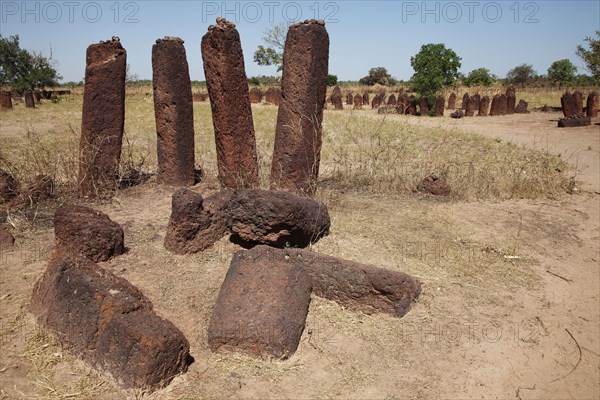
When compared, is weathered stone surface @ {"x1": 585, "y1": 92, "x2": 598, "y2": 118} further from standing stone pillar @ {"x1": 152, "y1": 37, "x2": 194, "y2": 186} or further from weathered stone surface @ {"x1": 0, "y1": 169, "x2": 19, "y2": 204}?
weathered stone surface @ {"x1": 0, "y1": 169, "x2": 19, "y2": 204}

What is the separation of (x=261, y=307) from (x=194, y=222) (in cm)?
152

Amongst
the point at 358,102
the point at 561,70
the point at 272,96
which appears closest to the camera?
the point at 358,102

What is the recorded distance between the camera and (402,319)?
11.3ft

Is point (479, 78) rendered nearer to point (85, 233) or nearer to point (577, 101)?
point (577, 101)

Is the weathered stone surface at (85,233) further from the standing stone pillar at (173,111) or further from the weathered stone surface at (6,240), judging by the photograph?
the standing stone pillar at (173,111)

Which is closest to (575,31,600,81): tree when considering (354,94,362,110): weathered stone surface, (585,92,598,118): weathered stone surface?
(585,92,598,118): weathered stone surface

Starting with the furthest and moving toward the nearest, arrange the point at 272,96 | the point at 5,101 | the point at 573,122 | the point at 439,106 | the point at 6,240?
1. the point at 272,96
2. the point at 5,101
3. the point at 439,106
4. the point at 573,122
5. the point at 6,240

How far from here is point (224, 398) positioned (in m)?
2.60

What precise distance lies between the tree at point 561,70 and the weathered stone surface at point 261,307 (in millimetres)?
42733

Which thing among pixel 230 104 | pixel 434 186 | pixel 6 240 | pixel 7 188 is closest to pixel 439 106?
pixel 434 186

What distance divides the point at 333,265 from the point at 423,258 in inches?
49.4

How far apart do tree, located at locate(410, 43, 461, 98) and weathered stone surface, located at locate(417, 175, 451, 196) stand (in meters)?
12.8

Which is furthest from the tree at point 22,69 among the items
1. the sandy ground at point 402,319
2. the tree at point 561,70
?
the tree at point 561,70

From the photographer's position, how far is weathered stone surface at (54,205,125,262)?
13.1 ft
